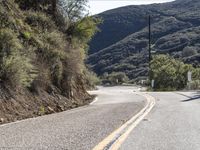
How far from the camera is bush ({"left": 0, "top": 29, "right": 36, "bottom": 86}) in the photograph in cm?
1780

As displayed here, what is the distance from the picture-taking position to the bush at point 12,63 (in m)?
17.8

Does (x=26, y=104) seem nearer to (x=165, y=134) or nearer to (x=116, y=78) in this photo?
A: (x=165, y=134)

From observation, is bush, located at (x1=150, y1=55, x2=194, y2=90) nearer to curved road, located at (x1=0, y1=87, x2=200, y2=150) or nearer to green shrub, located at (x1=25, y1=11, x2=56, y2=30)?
green shrub, located at (x1=25, y1=11, x2=56, y2=30)

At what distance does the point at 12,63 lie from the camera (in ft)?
58.3

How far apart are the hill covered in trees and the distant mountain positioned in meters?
65.6

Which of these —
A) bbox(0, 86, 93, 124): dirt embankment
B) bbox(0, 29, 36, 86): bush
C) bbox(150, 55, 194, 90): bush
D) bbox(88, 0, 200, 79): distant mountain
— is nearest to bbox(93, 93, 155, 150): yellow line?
bbox(0, 86, 93, 124): dirt embankment

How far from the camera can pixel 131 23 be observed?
136m

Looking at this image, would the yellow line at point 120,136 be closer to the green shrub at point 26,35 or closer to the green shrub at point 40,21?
the green shrub at point 26,35

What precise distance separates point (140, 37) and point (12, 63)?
335 ft

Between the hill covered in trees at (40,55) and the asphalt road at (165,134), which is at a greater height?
the hill covered in trees at (40,55)

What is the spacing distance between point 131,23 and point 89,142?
127m

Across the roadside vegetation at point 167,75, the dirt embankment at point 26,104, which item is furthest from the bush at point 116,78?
→ the dirt embankment at point 26,104

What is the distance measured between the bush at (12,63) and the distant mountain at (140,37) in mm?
76111

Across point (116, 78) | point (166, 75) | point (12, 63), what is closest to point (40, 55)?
point (12, 63)
